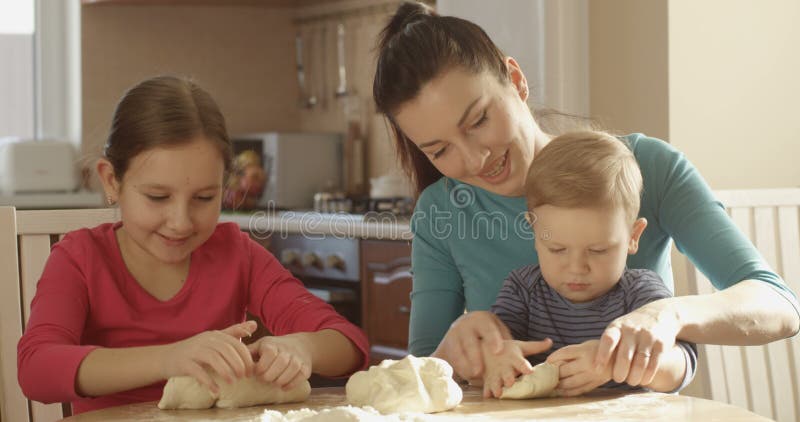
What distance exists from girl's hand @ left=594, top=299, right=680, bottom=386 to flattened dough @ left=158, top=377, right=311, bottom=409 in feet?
1.30

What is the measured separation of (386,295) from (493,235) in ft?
5.67

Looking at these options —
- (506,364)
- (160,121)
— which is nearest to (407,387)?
(506,364)

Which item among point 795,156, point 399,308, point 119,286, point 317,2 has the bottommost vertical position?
point 399,308

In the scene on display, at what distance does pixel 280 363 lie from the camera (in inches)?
51.8

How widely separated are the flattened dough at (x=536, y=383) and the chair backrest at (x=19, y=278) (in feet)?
2.68

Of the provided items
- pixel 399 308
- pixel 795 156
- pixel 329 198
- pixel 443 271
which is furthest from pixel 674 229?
pixel 329 198

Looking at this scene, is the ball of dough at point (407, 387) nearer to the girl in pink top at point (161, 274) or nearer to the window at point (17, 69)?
the girl in pink top at point (161, 274)

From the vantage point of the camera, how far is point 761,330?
52.4 inches

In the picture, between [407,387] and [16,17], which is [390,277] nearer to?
[407,387]

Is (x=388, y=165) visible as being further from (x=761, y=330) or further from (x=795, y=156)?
(x=761, y=330)

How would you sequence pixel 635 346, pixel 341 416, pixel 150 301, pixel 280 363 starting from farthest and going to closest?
pixel 150 301 → pixel 280 363 → pixel 635 346 → pixel 341 416

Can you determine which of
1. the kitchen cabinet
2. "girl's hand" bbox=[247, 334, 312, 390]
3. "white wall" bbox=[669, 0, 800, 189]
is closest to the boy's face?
"girl's hand" bbox=[247, 334, 312, 390]

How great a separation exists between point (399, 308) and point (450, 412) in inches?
84.9

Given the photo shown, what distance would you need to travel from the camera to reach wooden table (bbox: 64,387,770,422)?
1153 millimetres
